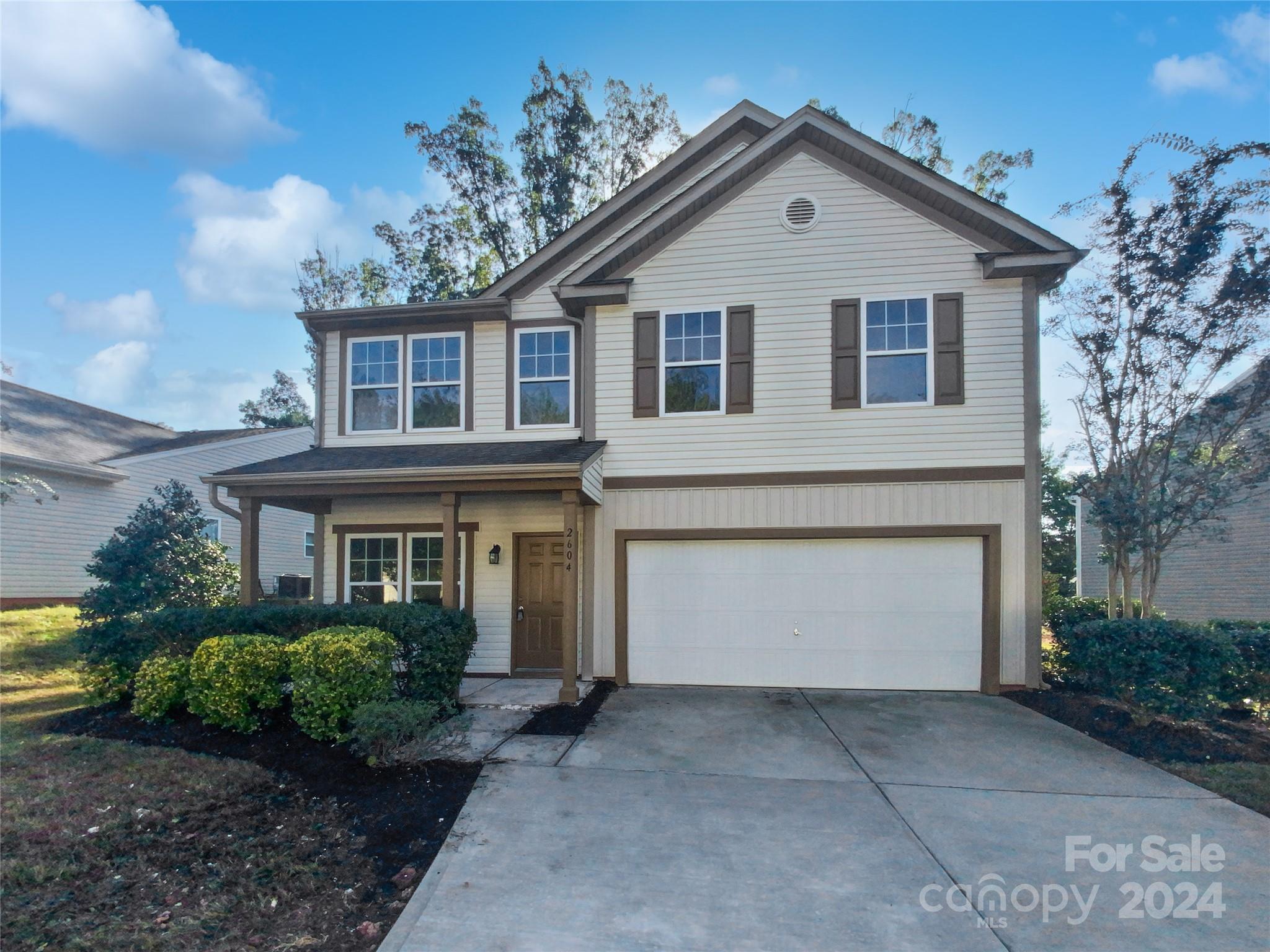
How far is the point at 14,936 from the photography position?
3.75 m

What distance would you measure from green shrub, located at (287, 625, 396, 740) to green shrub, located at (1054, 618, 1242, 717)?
7764 millimetres

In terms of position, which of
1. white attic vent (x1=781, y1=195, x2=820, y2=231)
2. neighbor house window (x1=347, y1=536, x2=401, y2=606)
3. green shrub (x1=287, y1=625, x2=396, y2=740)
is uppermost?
white attic vent (x1=781, y1=195, x2=820, y2=231)

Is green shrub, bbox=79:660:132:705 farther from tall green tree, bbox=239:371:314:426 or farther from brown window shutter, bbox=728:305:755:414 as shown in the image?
tall green tree, bbox=239:371:314:426

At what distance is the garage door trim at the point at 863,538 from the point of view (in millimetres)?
8961

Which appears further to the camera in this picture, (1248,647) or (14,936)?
(1248,647)

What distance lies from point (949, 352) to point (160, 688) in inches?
410

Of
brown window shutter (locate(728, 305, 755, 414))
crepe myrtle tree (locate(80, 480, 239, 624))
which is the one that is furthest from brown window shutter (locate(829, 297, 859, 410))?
crepe myrtle tree (locate(80, 480, 239, 624))

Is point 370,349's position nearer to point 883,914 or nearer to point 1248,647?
point 883,914

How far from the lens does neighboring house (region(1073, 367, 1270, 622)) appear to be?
1270 cm

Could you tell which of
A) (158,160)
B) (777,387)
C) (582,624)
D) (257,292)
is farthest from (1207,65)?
(257,292)

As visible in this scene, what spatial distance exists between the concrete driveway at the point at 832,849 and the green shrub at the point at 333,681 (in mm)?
1626

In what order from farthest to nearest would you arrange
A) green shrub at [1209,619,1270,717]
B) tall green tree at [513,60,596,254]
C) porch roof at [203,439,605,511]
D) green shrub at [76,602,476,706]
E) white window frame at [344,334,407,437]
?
tall green tree at [513,60,596,254]
white window frame at [344,334,407,437]
porch roof at [203,439,605,511]
green shrub at [76,602,476,706]
green shrub at [1209,619,1270,717]

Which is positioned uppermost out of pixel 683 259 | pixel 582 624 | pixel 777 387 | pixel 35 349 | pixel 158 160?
pixel 158 160

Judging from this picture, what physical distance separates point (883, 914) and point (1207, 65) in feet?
37.4
